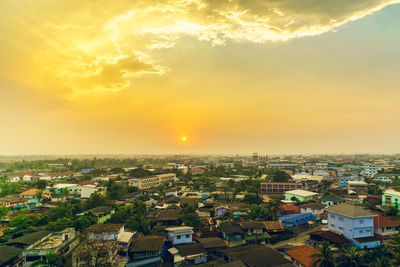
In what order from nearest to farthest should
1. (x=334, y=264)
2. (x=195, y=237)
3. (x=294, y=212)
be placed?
(x=334, y=264)
(x=195, y=237)
(x=294, y=212)

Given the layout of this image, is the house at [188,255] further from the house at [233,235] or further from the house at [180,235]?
the house at [233,235]

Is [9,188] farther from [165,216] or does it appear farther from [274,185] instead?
[274,185]

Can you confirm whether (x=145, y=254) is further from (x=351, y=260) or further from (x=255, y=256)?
(x=351, y=260)

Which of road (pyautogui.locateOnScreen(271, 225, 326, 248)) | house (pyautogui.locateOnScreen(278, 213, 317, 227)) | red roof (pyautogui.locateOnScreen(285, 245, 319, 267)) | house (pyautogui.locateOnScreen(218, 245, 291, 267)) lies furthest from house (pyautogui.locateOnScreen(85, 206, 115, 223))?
house (pyautogui.locateOnScreen(278, 213, 317, 227))

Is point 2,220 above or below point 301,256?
below

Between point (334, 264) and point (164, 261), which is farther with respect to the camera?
point (164, 261)

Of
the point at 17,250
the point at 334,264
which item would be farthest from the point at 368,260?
the point at 17,250
